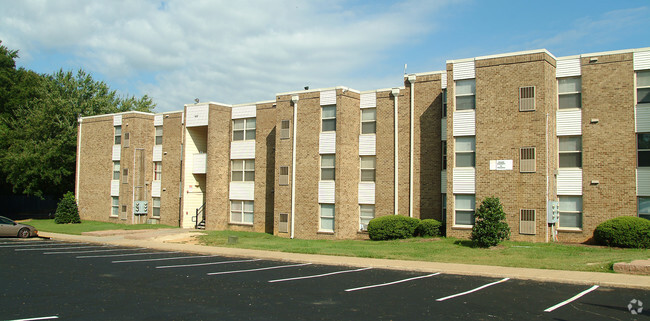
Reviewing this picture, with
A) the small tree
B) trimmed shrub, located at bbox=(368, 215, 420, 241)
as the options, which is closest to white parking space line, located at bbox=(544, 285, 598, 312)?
the small tree

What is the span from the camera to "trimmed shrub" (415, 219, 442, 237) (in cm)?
2623

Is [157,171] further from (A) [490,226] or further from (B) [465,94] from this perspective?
(A) [490,226]

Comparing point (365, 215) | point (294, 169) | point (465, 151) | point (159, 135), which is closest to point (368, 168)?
point (365, 215)

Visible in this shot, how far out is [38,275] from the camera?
15938mm

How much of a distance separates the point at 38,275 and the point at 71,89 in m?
39.1

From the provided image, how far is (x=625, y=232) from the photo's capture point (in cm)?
2169

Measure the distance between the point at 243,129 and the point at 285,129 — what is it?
4.67m

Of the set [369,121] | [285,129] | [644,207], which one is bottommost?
[644,207]

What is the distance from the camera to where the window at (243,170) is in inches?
1378

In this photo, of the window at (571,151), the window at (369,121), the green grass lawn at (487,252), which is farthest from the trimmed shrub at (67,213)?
the window at (571,151)

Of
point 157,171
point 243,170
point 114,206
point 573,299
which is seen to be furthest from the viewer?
point 114,206

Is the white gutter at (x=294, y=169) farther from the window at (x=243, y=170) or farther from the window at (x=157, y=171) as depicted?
the window at (x=157, y=171)

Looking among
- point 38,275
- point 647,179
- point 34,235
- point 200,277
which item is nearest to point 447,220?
point 647,179

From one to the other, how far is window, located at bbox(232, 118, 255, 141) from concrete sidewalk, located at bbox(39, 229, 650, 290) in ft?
24.9
